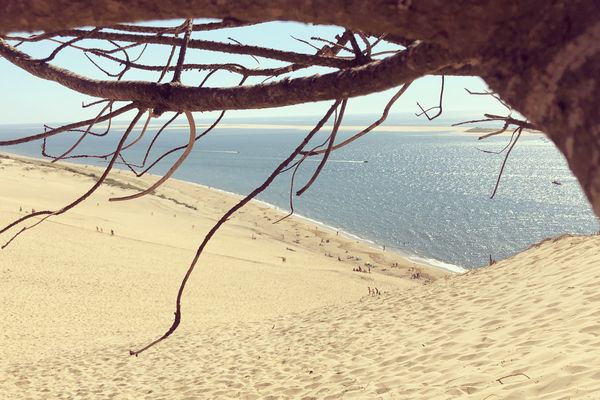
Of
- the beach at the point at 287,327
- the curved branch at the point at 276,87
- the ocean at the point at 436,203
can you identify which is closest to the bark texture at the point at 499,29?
the curved branch at the point at 276,87

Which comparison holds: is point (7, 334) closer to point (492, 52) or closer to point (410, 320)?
point (410, 320)

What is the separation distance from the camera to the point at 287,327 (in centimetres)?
1069

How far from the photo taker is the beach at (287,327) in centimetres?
629

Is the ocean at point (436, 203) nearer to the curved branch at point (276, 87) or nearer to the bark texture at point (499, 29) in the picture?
the curved branch at point (276, 87)

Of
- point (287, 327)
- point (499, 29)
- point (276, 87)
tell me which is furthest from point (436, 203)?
point (499, 29)

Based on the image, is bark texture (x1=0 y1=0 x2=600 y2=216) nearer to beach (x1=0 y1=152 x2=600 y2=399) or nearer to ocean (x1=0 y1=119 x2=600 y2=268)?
beach (x1=0 y1=152 x2=600 y2=399)

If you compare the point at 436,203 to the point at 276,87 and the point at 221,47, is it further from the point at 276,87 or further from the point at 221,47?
the point at 276,87

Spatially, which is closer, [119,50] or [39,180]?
[119,50]

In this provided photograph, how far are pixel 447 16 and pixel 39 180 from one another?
145 feet

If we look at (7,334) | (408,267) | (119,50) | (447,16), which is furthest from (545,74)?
(408,267)

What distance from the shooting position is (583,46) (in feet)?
2.75

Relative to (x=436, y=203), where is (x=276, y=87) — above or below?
above

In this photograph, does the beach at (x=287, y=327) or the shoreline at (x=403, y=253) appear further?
the shoreline at (x=403, y=253)

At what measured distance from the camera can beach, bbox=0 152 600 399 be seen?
6.29 meters
